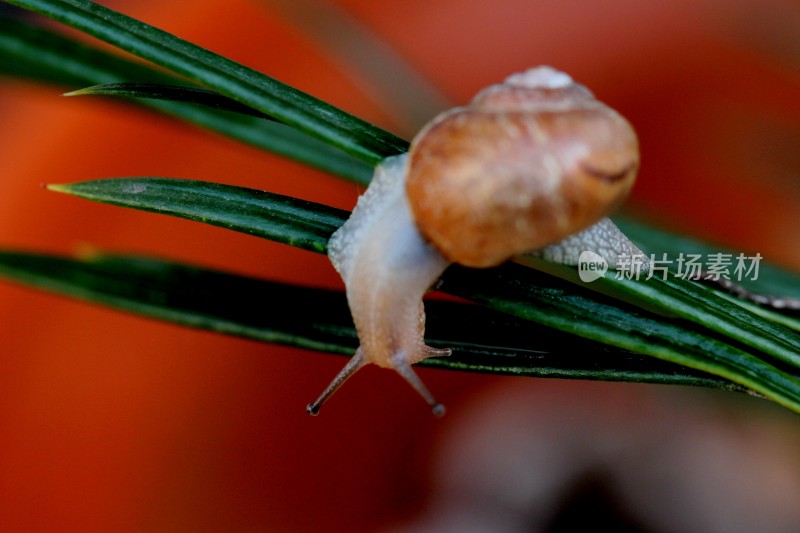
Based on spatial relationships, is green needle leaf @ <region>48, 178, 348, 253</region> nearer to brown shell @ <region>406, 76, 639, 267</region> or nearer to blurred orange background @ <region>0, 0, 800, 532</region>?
brown shell @ <region>406, 76, 639, 267</region>

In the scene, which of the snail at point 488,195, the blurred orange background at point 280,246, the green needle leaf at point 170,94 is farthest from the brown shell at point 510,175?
the blurred orange background at point 280,246

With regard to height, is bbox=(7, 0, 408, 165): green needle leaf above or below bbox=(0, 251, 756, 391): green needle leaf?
above

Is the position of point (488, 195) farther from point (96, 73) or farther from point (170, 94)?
point (96, 73)

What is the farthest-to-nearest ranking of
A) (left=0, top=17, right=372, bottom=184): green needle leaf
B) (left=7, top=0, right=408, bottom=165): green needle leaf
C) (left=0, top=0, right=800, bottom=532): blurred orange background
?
(left=0, top=0, right=800, bottom=532): blurred orange background, (left=0, top=17, right=372, bottom=184): green needle leaf, (left=7, top=0, right=408, bottom=165): green needle leaf

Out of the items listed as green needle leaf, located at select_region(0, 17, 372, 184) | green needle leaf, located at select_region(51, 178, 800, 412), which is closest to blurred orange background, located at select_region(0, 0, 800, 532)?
green needle leaf, located at select_region(0, 17, 372, 184)

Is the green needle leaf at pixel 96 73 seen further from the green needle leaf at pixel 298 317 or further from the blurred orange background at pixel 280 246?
the blurred orange background at pixel 280 246

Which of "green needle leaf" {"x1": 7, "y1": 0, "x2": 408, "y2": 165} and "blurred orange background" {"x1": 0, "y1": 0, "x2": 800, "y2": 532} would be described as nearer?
"green needle leaf" {"x1": 7, "y1": 0, "x2": 408, "y2": 165}
